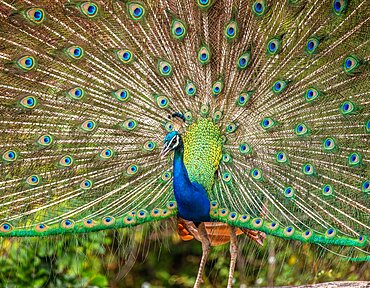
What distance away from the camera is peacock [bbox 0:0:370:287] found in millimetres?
4113

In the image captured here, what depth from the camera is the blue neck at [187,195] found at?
415 centimetres

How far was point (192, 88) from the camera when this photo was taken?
13.9 feet

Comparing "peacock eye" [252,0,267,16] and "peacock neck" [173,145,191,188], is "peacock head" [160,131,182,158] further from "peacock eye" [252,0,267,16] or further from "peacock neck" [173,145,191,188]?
"peacock eye" [252,0,267,16]

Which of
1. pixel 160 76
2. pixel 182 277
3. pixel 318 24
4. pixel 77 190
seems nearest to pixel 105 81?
pixel 160 76

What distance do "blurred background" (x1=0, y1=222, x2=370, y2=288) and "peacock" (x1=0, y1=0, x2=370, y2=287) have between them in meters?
0.22

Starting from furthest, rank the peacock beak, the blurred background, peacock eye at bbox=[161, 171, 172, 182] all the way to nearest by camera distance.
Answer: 1. the blurred background
2. peacock eye at bbox=[161, 171, 172, 182]
3. the peacock beak

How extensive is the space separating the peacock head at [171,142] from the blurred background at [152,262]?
69 cm

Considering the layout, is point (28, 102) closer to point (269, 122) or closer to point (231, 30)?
point (231, 30)

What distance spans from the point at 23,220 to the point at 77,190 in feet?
1.13

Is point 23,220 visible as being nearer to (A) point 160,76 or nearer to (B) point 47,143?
(B) point 47,143

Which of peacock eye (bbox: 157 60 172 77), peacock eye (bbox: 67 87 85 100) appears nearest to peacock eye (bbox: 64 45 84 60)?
peacock eye (bbox: 67 87 85 100)

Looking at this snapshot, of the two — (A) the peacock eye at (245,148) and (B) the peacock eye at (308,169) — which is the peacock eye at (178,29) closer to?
(A) the peacock eye at (245,148)

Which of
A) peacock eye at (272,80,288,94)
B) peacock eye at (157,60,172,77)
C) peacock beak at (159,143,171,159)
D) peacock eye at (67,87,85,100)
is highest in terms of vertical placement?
peacock eye at (157,60,172,77)

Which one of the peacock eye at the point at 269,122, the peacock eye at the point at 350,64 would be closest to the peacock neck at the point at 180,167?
the peacock eye at the point at 269,122
